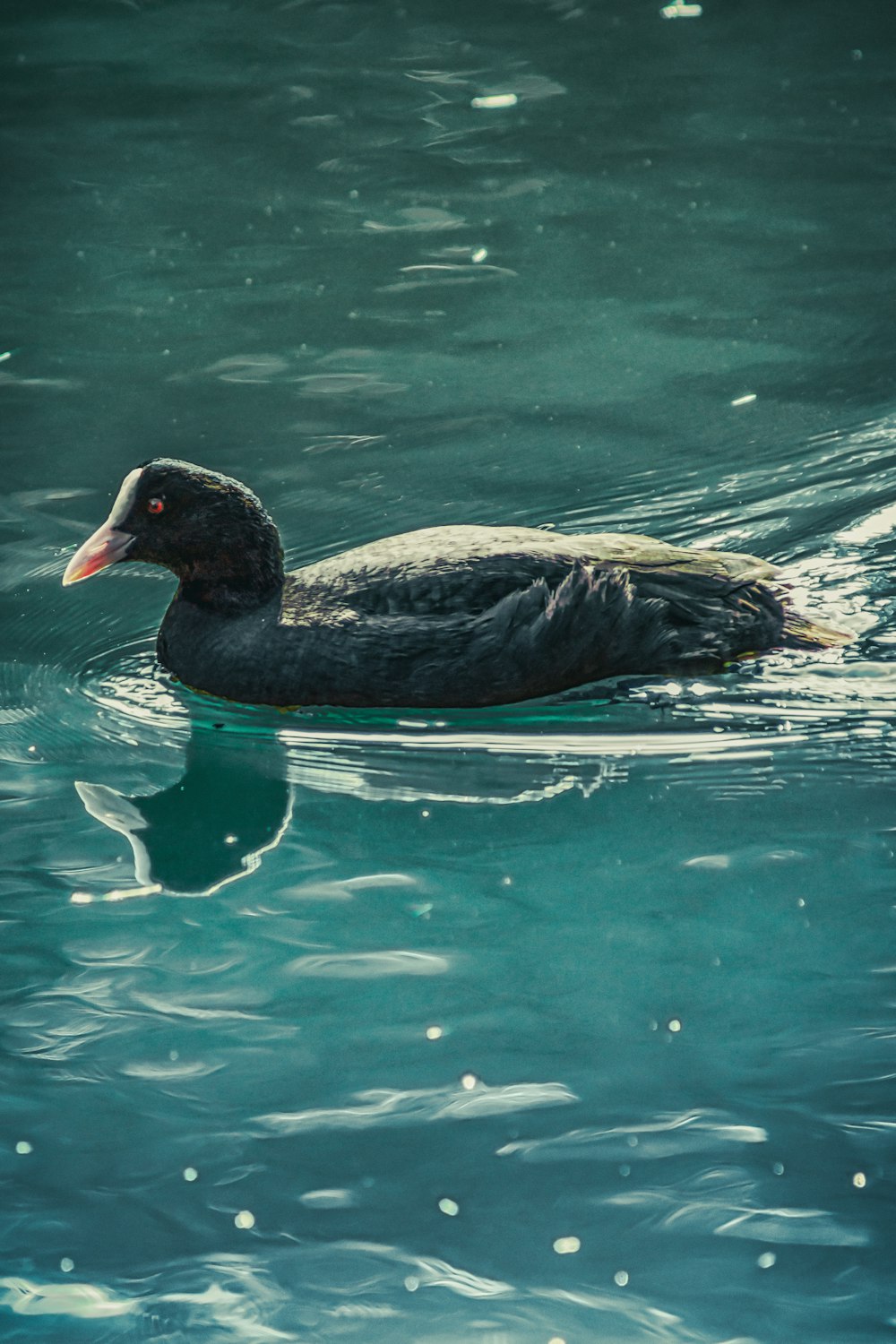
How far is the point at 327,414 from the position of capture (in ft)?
26.0

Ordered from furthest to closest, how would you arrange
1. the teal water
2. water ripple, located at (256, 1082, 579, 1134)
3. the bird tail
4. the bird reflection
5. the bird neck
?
the bird tail < the bird neck < the bird reflection < water ripple, located at (256, 1082, 579, 1134) < the teal water

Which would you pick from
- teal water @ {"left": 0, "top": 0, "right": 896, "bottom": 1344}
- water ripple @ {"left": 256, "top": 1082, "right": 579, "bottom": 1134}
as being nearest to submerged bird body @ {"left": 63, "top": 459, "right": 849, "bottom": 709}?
teal water @ {"left": 0, "top": 0, "right": 896, "bottom": 1344}

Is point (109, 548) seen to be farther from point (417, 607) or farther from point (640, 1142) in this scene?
point (640, 1142)

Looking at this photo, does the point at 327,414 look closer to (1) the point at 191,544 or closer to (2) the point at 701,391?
(2) the point at 701,391

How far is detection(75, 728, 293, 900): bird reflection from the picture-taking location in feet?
15.1

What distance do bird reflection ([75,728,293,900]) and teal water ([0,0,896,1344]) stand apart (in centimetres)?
2

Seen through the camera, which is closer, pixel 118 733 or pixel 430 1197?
pixel 430 1197

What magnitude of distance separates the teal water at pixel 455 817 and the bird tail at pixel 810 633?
0.10 m

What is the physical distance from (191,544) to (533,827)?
1.59 metres

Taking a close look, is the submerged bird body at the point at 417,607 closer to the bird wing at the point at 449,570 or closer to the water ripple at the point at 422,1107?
the bird wing at the point at 449,570

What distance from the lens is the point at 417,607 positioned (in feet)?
17.2

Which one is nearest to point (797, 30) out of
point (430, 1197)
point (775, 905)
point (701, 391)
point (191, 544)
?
point (701, 391)

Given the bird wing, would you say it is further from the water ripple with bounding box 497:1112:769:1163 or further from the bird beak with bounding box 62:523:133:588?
the water ripple with bounding box 497:1112:769:1163

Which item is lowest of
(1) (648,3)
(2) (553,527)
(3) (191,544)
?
(2) (553,527)
